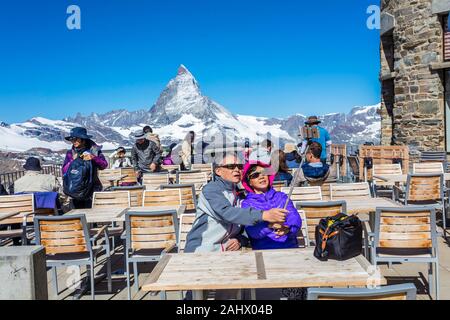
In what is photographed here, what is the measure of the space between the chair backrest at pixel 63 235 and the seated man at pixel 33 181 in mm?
2506

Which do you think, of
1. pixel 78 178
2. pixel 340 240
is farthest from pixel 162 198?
pixel 340 240

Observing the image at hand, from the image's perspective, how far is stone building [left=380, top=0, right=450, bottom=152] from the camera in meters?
12.9

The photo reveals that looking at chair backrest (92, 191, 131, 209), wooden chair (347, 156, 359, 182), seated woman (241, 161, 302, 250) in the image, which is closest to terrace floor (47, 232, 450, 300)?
chair backrest (92, 191, 131, 209)

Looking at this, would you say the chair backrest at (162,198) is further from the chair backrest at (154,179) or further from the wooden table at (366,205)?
the chair backrest at (154,179)

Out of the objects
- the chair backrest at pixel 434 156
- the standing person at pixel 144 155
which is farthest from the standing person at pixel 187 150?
the chair backrest at pixel 434 156

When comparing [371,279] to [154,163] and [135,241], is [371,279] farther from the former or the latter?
[154,163]

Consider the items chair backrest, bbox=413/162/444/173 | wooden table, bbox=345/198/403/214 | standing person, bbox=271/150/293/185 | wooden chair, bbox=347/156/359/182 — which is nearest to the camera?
wooden table, bbox=345/198/403/214

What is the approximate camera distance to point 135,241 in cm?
482

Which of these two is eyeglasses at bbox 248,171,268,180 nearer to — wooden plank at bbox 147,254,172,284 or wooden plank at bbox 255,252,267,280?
wooden plank at bbox 255,252,267,280

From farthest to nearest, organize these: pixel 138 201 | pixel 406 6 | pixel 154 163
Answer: pixel 406 6, pixel 154 163, pixel 138 201

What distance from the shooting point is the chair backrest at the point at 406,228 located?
436 cm
